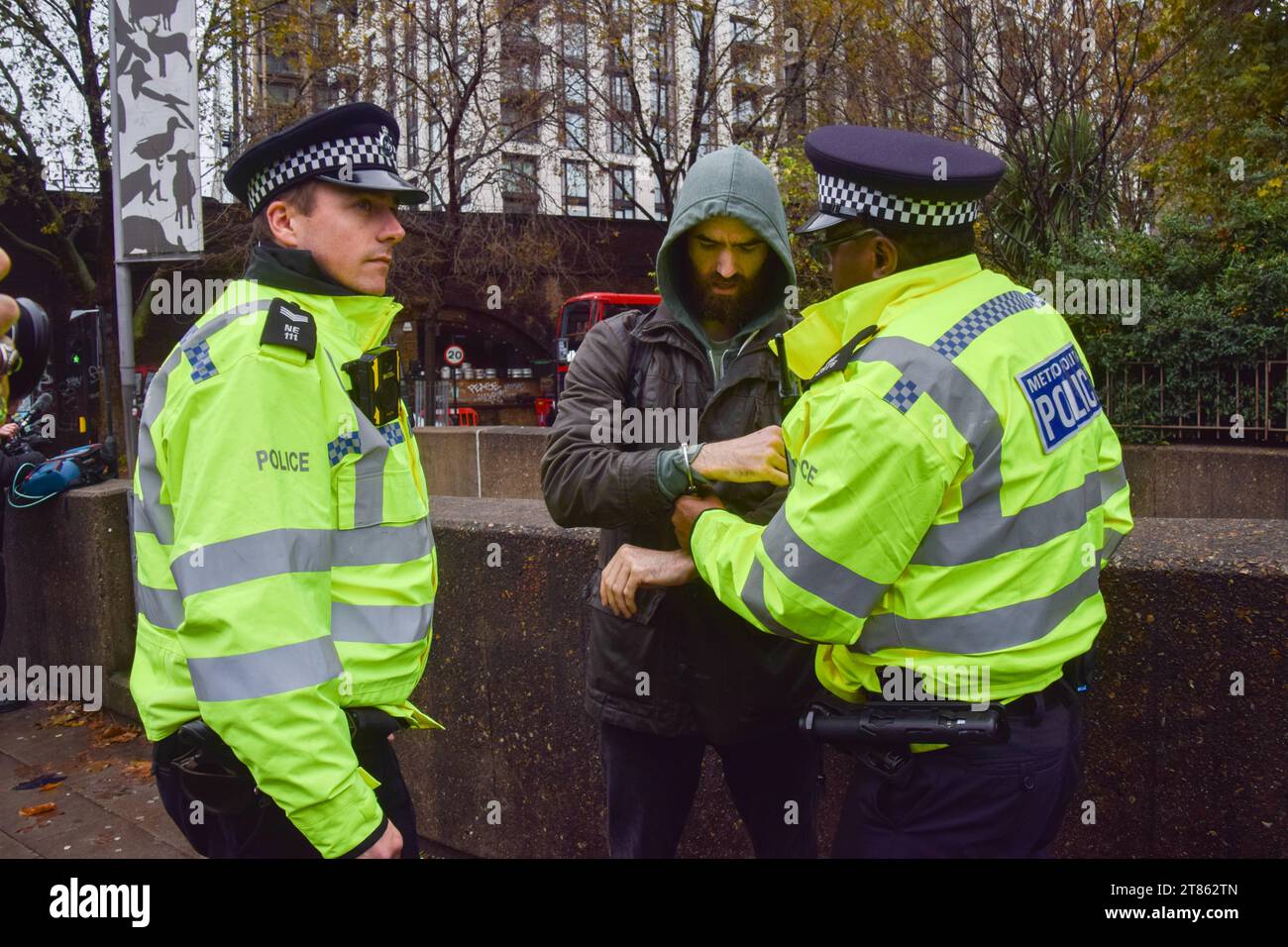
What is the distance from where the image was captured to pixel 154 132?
5.19 metres

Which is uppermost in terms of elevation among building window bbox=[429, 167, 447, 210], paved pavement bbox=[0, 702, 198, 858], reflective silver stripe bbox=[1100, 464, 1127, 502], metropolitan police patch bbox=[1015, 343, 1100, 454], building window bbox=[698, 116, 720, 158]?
building window bbox=[698, 116, 720, 158]

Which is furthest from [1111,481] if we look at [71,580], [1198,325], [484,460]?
[484,460]

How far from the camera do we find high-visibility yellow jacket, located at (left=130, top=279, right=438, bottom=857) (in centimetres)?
171

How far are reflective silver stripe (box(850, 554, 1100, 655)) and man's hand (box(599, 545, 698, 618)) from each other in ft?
1.69

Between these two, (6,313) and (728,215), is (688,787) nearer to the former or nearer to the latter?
(728,215)

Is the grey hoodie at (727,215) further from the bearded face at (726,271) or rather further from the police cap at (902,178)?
the police cap at (902,178)

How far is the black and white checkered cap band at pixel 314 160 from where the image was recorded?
212cm

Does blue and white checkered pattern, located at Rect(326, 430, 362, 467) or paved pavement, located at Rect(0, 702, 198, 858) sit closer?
blue and white checkered pattern, located at Rect(326, 430, 362, 467)

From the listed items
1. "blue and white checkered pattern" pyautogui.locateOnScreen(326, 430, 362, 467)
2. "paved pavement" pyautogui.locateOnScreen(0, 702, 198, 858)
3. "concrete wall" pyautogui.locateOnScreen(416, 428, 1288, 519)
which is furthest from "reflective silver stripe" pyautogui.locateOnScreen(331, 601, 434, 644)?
"concrete wall" pyautogui.locateOnScreen(416, 428, 1288, 519)

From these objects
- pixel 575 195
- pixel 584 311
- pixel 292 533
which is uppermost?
pixel 575 195

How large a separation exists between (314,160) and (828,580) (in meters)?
1.27

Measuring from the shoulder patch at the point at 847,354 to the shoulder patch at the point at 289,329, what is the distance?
0.90m

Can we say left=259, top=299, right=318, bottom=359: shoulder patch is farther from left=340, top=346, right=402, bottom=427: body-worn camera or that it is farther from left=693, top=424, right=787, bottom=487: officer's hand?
left=693, top=424, right=787, bottom=487: officer's hand
